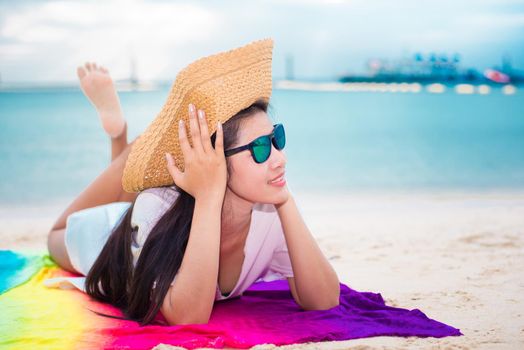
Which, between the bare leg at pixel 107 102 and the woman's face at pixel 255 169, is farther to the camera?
the bare leg at pixel 107 102

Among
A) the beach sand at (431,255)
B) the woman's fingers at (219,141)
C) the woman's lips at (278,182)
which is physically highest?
the woman's fingers at (219,141)

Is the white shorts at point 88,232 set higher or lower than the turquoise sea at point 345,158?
higher

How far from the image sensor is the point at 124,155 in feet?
13.9

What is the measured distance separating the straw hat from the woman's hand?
5cm

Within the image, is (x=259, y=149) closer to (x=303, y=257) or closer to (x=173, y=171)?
(x=173, y=171)

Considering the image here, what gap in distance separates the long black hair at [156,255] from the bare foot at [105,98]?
1511mm

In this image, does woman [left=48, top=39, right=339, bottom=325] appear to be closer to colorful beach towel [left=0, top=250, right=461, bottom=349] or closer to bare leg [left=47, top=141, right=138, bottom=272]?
colorful beach towel [left=0, top=250, right=461, bottom=349]

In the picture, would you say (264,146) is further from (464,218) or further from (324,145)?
(324,145)

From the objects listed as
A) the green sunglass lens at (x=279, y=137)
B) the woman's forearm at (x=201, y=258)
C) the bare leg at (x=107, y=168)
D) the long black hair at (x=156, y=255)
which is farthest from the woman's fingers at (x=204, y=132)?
the bare leg at (x=107, y=168)

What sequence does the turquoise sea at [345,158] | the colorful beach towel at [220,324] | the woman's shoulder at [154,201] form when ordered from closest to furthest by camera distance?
1. the colorful beach towel at [220,324]
2. the woman's shoulder at [154,201]
3. the turquoise sea at [345,158]

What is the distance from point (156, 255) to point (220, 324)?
48 centimetres

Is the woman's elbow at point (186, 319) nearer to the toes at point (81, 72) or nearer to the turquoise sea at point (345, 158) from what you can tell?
the turquoise sea at point (345, 158)

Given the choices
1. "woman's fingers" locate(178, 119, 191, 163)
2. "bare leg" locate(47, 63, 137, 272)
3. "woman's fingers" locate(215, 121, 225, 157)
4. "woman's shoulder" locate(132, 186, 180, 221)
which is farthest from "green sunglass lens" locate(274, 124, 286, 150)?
"bare leg" locate(47, 63, 137, 272)

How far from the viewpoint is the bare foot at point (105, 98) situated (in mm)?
4648
